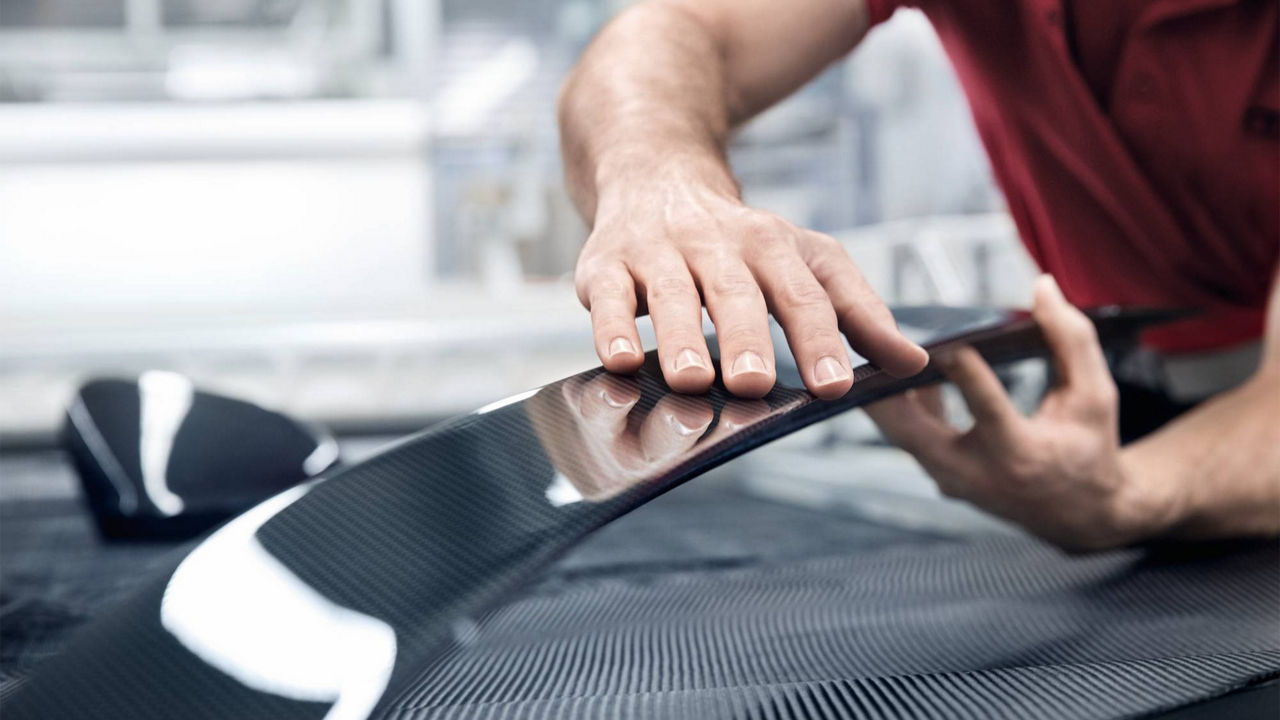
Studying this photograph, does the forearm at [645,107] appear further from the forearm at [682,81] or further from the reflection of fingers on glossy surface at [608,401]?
the reflection of fingers on glossy surface at [608,401]

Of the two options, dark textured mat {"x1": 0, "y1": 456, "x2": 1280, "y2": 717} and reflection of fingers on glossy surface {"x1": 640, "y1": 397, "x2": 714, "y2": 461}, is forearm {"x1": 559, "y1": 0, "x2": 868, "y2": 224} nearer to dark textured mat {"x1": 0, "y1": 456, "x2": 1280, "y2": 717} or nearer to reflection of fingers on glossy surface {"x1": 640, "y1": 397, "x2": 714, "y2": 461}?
reflection of fingers on glossy surface {"x1": 640, "y1": 397, "x2": 714, "y2": 461}

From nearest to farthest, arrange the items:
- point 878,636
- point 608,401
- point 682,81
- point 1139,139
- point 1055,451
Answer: point 608,401, point 878,636, point 1055,451, point 682,81, point 1139,139

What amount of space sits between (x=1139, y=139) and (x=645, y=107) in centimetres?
59

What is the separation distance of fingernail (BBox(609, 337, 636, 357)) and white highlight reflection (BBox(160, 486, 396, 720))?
18 centimetres

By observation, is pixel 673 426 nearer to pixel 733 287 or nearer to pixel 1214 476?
pixel 733 287

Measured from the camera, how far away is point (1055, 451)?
0.78m

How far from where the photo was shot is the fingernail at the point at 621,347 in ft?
1.62

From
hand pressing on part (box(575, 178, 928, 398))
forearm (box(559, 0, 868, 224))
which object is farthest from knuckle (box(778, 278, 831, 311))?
forearm (box(559, 0, 868, 224))

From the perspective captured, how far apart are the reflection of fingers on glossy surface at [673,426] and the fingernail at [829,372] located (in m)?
0.06

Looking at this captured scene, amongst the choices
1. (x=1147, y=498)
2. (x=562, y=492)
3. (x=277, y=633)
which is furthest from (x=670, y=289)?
(x=1147, y=498)

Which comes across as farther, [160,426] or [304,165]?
[304,165]

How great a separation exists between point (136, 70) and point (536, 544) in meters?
3.82

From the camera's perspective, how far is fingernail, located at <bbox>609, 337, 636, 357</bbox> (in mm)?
495

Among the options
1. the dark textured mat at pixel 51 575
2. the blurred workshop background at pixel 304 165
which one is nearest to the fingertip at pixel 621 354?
the dark textured mat at pixel 51 575
